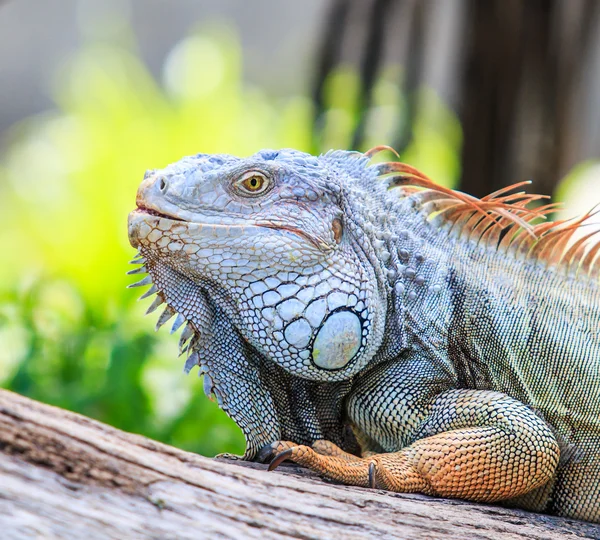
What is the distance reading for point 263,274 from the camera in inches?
110

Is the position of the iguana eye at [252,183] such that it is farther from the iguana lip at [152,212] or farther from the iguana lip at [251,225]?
the iguana lip at [152,212]

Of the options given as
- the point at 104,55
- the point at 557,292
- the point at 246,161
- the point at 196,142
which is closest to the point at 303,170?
the point at 246,161

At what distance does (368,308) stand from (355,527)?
35.0 inches

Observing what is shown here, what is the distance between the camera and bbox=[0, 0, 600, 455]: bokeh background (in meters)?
5.80

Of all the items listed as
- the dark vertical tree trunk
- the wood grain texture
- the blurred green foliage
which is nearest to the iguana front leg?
the wood grain texture

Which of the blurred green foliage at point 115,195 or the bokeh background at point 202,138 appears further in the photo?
the bokeh background at point 202,138

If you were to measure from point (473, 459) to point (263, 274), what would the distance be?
3.53 ft

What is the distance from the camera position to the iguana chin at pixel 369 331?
2.79 meters

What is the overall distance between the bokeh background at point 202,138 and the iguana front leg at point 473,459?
2812 mm

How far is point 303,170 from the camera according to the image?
297 centimetres

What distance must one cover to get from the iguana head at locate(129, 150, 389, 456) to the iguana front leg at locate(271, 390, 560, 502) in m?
0.40

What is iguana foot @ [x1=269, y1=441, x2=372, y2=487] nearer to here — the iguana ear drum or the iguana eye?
the iguana ear drum

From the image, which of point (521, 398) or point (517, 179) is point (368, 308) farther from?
point (517, 179)

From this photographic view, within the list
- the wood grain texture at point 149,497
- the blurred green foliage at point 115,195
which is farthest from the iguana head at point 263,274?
the blurred green foliage at point 115,195
